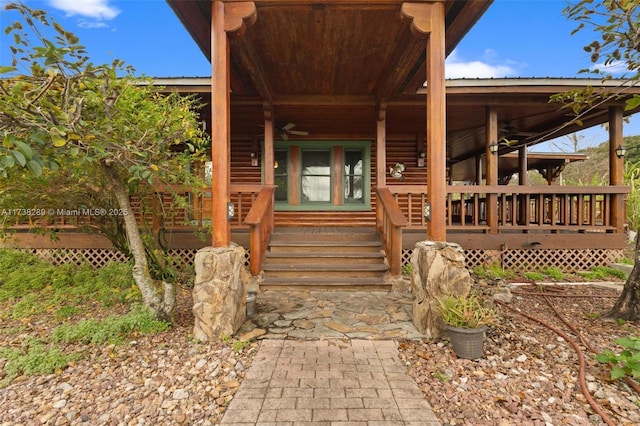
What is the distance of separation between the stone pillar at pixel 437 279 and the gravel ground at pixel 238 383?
0.22 metres

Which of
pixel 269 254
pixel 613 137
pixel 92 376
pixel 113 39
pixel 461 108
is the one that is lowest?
pixel 92 376

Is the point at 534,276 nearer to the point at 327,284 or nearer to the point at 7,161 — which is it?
the point at 327,284

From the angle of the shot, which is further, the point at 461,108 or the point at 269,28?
the point at 461,108

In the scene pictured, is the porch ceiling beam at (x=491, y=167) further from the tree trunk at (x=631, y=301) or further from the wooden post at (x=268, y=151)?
the wooden post at (x=268, y=151)

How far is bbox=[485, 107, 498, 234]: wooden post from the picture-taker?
5633 millimetres

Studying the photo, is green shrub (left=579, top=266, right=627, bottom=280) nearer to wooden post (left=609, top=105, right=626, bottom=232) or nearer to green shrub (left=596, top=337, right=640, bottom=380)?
wooden post (left=609, top=105, right=626, bottom=232)

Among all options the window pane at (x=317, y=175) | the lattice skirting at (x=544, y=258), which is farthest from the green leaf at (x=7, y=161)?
the window pane at (x=317, y=175)

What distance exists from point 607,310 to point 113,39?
21408 mm

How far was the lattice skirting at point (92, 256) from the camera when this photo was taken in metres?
5.38

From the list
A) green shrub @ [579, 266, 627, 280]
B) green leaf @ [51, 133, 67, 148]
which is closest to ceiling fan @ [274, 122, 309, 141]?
green leaf @ [51, 133, 67, 148]

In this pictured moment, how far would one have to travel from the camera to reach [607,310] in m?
3.54

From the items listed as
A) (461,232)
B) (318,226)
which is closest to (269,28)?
(318,226)

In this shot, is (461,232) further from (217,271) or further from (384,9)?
(217,271)

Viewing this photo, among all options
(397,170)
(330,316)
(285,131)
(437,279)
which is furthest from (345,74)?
(330,316)
